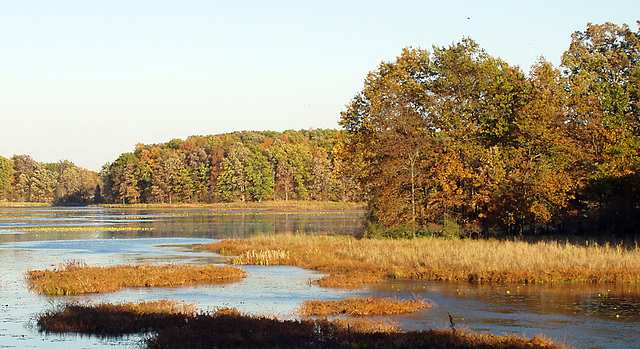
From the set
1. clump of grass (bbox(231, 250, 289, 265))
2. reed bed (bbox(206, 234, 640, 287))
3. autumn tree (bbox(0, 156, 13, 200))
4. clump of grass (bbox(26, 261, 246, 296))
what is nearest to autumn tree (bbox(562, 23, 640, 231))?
reed bed (bbox(206, 234, 640, 287))

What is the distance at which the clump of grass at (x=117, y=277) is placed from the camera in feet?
87.9

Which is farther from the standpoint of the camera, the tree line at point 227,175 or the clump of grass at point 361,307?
the tree line at point 227,175

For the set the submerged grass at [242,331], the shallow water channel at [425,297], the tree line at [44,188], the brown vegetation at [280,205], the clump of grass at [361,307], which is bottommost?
the shallow water channel at [425,297]

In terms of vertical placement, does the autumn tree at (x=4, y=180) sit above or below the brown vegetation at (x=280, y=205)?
above

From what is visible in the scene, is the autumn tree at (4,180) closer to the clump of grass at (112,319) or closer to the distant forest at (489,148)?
the distant forest at (489,148)

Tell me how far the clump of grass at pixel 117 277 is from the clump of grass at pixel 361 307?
924 cm

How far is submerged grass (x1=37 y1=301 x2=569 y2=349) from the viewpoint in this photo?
15445mm

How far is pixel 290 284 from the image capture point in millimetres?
28625

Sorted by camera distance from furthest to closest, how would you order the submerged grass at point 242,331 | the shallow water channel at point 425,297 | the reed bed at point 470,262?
the reed bed at point 470,262, the shallow water channel at point 425,297, the submerged grass at point 242,331

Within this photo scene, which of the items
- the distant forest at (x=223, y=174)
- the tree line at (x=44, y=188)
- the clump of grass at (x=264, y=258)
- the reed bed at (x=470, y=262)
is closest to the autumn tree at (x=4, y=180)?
the tree line at (x=44, y=188)

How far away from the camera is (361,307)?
2108 centimetres

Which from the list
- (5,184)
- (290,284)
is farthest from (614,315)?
(5,184)

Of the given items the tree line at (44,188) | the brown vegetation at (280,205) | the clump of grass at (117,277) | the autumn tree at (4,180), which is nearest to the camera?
the clump of grass at (117,277)

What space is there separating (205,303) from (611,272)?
695 inches
